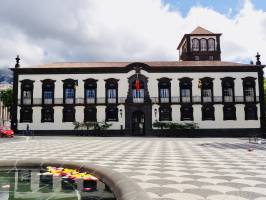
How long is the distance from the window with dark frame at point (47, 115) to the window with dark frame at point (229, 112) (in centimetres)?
2300

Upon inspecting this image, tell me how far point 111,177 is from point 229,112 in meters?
34.3

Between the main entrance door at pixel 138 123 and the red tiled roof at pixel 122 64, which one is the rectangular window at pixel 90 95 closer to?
the red tiled roof at pixel 122 64

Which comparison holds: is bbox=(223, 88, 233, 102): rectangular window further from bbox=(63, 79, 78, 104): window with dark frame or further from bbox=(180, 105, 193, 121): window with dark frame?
bbox=(63, 79, 78, 104): window with dark frame

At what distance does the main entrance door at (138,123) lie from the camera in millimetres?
38438

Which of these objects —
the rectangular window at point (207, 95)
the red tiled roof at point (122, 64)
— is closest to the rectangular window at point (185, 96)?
the rectangular window at point (207, 95)

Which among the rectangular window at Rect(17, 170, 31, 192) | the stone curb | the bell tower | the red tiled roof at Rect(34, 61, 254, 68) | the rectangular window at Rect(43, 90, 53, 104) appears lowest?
the rectangular window at Rect(17, 170, 31, 192)

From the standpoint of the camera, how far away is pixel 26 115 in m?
38.2

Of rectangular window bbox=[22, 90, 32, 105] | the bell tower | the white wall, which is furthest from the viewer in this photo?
Result: the bell tower

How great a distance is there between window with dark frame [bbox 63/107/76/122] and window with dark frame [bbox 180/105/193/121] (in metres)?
14.4

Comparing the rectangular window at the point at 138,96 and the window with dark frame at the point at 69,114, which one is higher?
the rectangular window at the point at 138,96

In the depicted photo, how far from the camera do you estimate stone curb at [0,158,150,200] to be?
475 cm

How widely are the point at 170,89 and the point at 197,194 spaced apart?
109 feet

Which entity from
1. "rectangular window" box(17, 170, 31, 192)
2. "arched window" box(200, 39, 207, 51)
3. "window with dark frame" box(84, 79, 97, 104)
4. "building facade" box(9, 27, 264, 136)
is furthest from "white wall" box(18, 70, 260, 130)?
"rectangular window" box(17, 170, 31, 192)

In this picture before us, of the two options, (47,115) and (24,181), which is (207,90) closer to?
(47,115)
